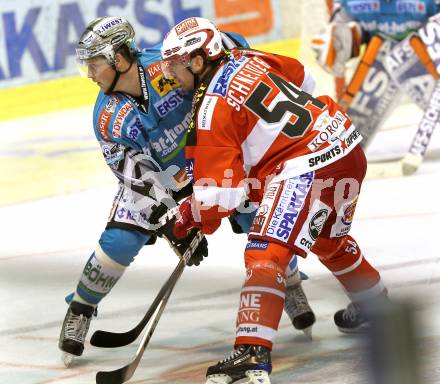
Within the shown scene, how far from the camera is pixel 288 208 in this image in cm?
320

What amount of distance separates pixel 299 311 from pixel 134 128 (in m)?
0.86

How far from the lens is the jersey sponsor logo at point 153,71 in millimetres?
3850

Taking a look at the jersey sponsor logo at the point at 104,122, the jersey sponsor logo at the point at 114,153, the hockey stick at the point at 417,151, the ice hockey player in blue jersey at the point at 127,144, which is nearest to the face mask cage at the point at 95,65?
the ice hockey player in blue jersey at the point at 127,144

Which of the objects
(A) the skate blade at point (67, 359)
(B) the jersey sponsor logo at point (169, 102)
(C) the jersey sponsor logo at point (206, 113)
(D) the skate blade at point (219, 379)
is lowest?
(A) the skate blade at point (67, 359)

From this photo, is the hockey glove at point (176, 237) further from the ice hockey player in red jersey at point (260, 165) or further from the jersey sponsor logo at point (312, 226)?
the jersey sponsor logo at point (312, 226)

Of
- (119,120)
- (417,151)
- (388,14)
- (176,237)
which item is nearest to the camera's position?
(176,237)

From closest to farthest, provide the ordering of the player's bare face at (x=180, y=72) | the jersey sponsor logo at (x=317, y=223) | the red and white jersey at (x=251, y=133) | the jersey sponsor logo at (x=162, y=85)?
the red and white jersey at (x=251, y=133) → the jersey sponsor logo at (x=317, y=223) → the player's bare face at (x=180, y=72) → the jersey sponsor logo at (x=162, y=85)

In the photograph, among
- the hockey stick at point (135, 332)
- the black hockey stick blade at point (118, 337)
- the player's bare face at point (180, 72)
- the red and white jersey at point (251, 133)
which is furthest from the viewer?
the black hockey stick blade at point (118, 337)

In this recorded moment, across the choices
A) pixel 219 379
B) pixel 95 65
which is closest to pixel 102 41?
pixel 95 65

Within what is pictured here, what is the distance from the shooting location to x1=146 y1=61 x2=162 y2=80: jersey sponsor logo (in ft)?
12.6

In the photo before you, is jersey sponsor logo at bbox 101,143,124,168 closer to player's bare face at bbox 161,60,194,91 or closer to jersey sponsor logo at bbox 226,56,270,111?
player's bare face at bbox 161,60,194,91

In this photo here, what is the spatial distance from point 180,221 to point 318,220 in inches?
16.7

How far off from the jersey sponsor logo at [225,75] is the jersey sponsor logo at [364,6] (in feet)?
12.2

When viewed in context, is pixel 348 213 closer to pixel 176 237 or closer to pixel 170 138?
pixel 176 237
